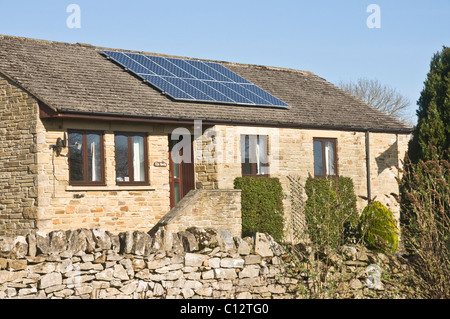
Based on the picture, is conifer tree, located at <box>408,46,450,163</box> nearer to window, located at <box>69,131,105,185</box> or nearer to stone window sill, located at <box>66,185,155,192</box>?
stone window sill, located at <box>66,185,155,192</box>

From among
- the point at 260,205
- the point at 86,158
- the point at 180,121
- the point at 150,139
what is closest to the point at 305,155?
the point at 260,205

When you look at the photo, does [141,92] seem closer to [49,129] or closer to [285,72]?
[49,129]

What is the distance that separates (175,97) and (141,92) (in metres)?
0.99

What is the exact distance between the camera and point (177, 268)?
10703 millimetres

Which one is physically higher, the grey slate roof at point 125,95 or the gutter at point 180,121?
the grey slate roof at point 125,95

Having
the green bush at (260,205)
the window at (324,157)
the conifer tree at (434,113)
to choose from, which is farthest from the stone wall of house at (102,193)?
the conifer tree at (434,113)

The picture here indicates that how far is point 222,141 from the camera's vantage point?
65.1ft

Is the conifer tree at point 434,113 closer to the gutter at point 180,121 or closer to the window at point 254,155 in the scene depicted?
the gutter at point 180,121

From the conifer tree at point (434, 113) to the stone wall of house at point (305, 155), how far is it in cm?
121

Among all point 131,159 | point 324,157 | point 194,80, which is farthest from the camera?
point 324,157

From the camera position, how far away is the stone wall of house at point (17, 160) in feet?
56.0

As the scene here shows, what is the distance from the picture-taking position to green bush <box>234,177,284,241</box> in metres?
19.7

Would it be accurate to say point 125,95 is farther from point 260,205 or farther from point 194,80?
point 260,205

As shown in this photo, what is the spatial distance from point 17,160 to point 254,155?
7034mm
